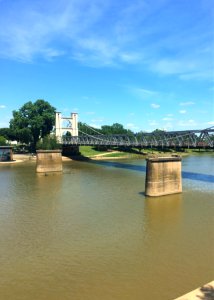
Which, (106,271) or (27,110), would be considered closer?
(106,271)

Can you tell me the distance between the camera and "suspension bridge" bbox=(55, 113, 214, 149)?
41.0 meters

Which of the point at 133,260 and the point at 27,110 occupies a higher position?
the point at 27,110

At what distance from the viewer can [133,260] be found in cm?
1512

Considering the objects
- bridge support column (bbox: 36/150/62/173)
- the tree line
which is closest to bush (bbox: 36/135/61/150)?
the tree line

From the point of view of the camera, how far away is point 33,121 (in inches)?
3410

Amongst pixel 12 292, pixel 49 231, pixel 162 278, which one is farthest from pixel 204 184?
pixel 12 292

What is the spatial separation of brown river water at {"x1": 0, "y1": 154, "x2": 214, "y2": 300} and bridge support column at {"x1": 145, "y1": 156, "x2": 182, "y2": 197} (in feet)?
3.34

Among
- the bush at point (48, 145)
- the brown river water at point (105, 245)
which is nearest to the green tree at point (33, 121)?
the bush at point (48, 145)

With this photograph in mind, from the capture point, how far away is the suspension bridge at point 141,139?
134 ft

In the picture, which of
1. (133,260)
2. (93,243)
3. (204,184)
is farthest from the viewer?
(204,184)

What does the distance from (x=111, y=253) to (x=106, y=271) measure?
2.05 m

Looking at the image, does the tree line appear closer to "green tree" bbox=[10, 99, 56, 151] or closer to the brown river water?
"green tree" bbox=[10, 99, 56, 151]

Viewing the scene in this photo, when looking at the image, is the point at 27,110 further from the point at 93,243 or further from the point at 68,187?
the point at 93,243

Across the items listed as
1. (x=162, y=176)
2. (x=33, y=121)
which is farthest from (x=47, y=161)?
(x=33, y=121)
